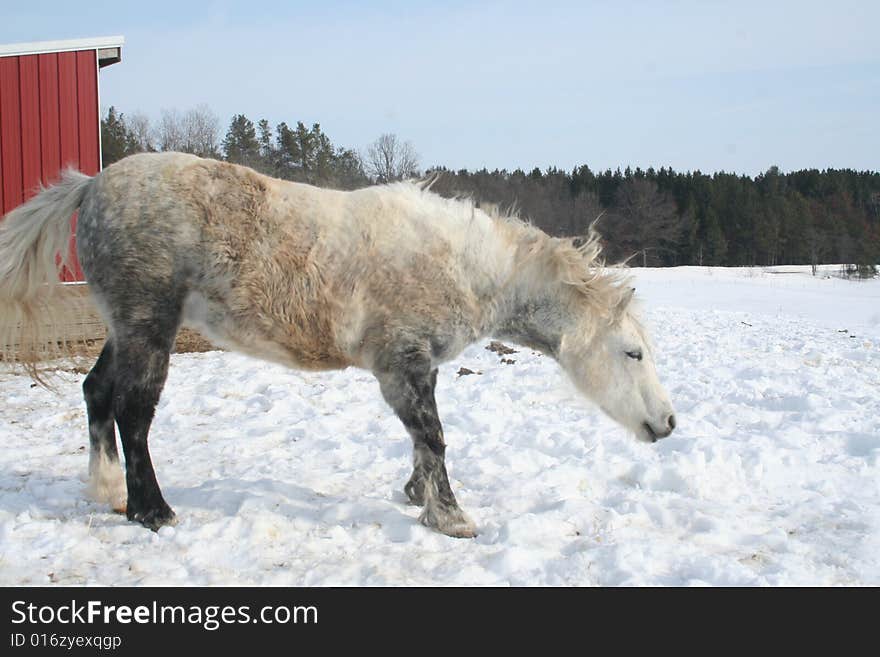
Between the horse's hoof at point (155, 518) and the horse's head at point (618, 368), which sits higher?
the horse's head at point (618, 368)

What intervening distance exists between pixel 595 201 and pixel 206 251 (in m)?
56.0

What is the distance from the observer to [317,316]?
360cm

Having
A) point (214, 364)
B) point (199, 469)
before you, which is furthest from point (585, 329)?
point (214, 364)

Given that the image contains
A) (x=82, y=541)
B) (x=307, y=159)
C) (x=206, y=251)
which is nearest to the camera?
(x=82, y=541)

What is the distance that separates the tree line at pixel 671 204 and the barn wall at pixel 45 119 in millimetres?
24114

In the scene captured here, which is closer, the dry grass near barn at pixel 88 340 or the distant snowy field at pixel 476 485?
the distant snowy field at pixel 476 485

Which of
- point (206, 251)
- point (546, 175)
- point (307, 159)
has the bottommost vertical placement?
point (206, 251)

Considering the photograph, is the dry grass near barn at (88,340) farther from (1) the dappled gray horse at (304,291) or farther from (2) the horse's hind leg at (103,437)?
(1) the dappled gray horse at (304,291)

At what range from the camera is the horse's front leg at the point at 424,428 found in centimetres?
360

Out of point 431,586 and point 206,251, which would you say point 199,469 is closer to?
point 206,251

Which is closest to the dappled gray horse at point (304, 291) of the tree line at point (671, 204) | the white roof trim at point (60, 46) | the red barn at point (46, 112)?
the red barn at point (46, 112)

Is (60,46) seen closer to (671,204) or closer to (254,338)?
(254,338)

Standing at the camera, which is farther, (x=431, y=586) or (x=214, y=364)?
(x=214, y=364)

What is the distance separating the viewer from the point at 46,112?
880 cm
